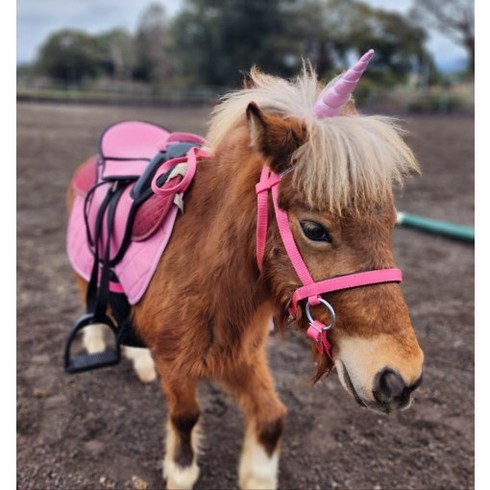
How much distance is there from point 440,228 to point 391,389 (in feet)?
19.2

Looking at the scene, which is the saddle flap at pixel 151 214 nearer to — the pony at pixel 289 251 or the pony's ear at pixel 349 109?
the pony at pixel 289 251

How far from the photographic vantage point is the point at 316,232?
182 cm

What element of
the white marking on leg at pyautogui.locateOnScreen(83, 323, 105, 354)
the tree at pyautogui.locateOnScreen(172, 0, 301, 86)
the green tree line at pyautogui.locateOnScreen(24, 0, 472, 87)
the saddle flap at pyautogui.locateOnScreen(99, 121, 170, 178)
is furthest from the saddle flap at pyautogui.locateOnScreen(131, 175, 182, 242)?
the tree at pyautogui.locateOnScreen(172, 0, 301, 86)

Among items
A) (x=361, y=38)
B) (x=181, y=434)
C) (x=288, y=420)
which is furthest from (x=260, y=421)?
(x=361, y=38)

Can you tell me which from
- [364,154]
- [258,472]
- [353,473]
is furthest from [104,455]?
[364,154]

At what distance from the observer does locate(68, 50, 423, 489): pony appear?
176 centimetres

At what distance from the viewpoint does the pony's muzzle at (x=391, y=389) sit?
5.62 feet

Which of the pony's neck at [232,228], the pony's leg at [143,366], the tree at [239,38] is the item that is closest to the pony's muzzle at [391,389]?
the pony's neck at [232,228]

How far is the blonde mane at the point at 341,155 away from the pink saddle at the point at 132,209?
2.12 ft

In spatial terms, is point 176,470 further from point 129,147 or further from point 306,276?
point 129,147

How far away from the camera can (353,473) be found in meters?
2.94

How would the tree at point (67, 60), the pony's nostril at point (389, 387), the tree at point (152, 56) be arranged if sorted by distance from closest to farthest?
the pony's nostril at point (389, 387) < the tree at point (67, 60) < the tree at point (152, 56)

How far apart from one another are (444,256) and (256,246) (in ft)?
16.3

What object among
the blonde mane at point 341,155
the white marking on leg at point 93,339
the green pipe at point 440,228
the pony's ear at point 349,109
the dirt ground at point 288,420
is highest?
the pony's ear at point 349,109
